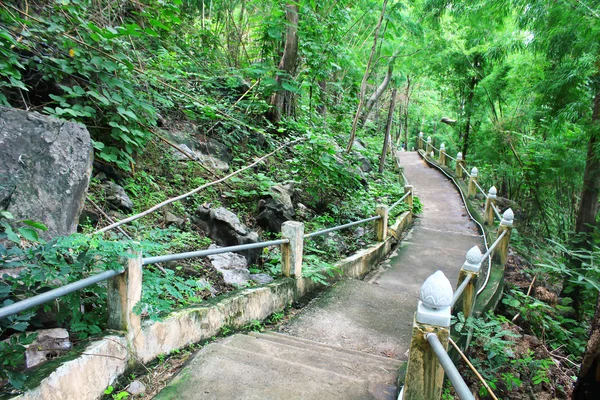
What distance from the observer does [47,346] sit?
2.27 meters

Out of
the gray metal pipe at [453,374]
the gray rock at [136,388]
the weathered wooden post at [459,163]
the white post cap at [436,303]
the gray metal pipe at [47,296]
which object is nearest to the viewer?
the gray metal pipe at [453,374]

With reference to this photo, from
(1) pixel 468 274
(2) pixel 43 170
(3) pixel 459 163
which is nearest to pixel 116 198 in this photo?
(2) pixel 43 170

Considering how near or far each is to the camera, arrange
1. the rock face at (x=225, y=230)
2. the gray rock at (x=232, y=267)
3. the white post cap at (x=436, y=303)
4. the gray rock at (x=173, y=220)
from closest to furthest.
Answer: the white post cap at (x=436, y=303), the gray rock at (x=232, y=267), the gray rock at (x=173, y=220), the rock face at (x=225, y=230)

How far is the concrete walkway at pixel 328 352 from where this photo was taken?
8.50ft

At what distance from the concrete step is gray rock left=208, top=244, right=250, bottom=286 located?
1.07 meters

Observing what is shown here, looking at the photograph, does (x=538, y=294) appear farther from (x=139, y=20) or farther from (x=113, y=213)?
(x=139, y=20)

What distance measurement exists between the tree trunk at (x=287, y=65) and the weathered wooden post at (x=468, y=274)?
17.0 ft

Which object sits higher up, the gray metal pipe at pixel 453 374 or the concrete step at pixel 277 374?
the gray metal pipe at pixel 453 374

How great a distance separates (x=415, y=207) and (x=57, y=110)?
1141cm

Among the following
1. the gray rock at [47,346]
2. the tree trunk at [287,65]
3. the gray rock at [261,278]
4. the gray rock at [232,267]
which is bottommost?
the gray rock at [261,278]

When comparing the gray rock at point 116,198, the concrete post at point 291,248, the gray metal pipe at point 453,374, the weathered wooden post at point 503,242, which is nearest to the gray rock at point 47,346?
the gray metal pipe at point 453,374

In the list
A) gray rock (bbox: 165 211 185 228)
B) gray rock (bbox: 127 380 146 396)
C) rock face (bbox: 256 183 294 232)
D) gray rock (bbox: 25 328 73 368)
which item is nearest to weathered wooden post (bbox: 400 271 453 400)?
gray rock (bbox: 127 380 146 396)

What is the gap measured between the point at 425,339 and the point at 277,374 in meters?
1.18

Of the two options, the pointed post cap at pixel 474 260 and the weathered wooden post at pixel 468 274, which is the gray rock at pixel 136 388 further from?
the pointed post cap at pixel 474 260
